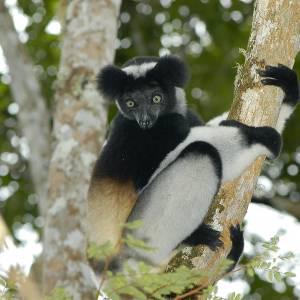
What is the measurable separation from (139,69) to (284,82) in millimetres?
1361

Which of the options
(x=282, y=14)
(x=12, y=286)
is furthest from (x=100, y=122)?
(x=12, y=286)

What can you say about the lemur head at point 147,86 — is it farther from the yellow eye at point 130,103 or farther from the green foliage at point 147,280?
the green foliage at point 147,280

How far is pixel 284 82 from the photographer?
496 cm

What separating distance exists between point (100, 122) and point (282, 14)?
2.07 m

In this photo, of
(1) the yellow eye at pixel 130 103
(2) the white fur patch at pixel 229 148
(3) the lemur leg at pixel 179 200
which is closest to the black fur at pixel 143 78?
(1) the yellow eye at pixel 130 103

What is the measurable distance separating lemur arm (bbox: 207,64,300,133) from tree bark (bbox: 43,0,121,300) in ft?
A: 5.47

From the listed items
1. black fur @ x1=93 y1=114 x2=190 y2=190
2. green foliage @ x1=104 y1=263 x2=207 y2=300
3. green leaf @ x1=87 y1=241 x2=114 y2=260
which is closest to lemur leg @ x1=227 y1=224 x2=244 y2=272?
black fur @ x1=93 y1=114 x2=190 y2=190

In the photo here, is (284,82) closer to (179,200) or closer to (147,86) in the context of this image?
(179,200)

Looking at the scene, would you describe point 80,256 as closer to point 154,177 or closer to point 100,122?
point 154,177

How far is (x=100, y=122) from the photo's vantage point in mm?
6250

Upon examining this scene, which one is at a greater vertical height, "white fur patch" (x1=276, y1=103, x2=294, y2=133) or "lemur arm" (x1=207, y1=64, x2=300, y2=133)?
"lemur arm" (x1=207, y1=64, x2=300, y2=133)

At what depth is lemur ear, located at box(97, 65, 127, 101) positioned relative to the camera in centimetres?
562

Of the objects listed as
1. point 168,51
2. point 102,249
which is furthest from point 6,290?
point 168,51

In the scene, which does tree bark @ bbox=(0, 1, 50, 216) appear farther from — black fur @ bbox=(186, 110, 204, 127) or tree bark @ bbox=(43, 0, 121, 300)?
black fur @ bbox=(186, 110, 204, 127)
